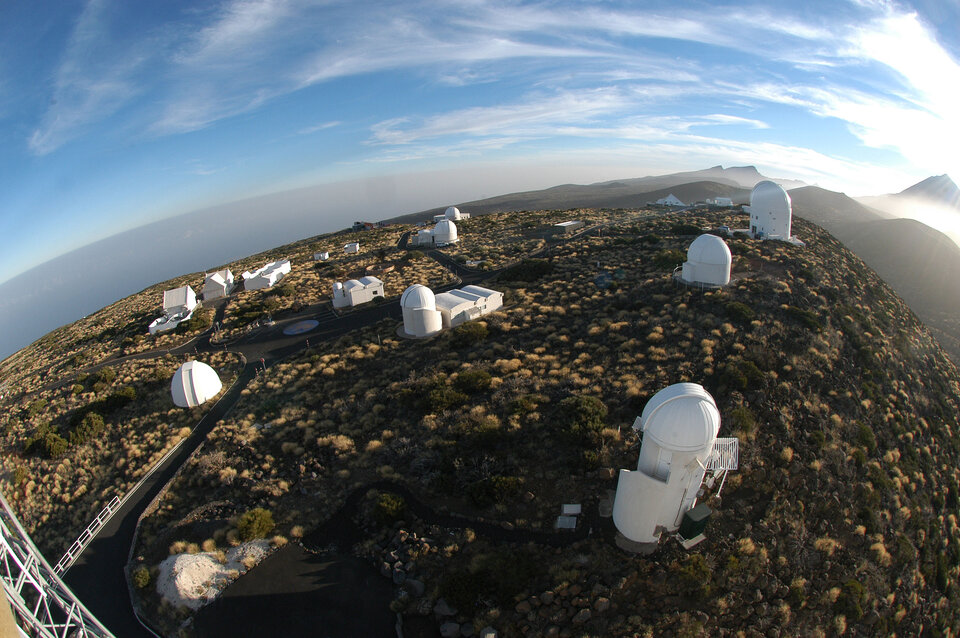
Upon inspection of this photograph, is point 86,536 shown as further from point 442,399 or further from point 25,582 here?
point 442,399

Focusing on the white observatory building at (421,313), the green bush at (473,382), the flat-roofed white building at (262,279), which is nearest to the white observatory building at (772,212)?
the white observatory building at (421,313)

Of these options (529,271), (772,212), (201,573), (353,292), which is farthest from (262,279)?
(772,212)

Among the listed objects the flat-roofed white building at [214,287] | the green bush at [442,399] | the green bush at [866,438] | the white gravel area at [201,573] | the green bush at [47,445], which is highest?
the flat-roofed white building at [214,287]

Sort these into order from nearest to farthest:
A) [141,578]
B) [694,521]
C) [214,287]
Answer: [694,521]
[141,578]
[214,287]

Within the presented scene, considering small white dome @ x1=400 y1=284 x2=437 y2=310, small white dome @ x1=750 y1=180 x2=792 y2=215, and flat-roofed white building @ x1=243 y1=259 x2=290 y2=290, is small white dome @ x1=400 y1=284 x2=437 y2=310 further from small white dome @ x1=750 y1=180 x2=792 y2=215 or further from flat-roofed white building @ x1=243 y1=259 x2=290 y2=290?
small white dome @ x1=750 y1=180 x2=792 y2=215

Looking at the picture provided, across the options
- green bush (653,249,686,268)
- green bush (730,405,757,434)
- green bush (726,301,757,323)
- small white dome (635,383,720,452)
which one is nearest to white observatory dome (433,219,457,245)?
green bush (653,249,686,268)

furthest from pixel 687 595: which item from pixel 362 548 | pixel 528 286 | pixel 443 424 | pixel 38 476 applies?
pixel 38 476

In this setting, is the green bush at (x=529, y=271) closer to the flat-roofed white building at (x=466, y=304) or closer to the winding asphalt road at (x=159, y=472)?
the winding asphalt road at (x=159, y=472)
